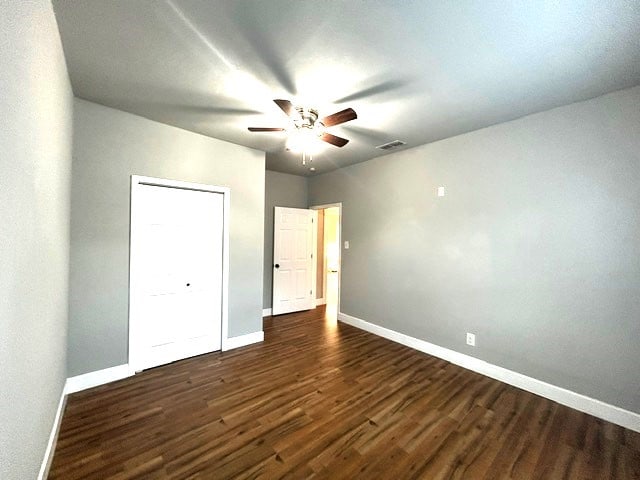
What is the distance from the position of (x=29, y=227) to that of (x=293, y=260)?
386 centimetres

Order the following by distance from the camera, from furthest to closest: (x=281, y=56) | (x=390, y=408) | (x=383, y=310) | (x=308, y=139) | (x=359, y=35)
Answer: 1. (x=383, y=310)
2. (x=308, y=139)
3. (x=390, y=408)
4. (x=281, y=56)
5. (x=359, y=35)

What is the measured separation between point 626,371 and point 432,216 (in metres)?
2.10

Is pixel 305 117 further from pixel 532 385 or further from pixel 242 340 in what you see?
pixel 532 385

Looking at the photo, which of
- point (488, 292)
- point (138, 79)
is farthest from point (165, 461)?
point (488, 292)

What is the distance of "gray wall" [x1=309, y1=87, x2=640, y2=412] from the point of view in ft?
6.72

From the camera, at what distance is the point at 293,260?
4887mm

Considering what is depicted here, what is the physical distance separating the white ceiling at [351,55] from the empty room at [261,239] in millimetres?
18

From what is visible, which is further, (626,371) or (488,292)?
(488,292)

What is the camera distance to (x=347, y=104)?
2314 mm

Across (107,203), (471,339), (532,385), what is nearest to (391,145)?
(471,339)

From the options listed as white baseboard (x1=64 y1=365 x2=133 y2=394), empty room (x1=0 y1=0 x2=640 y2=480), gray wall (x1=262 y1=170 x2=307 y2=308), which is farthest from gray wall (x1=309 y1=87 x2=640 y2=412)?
white baseboard (x1=64 y1=365 x2=133 y2=394)

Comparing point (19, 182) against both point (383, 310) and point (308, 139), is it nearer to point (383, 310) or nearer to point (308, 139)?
point (308, 139)

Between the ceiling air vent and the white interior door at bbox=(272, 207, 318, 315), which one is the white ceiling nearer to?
the ceiling air vent

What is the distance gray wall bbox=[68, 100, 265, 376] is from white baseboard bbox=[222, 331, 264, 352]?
106 cm
